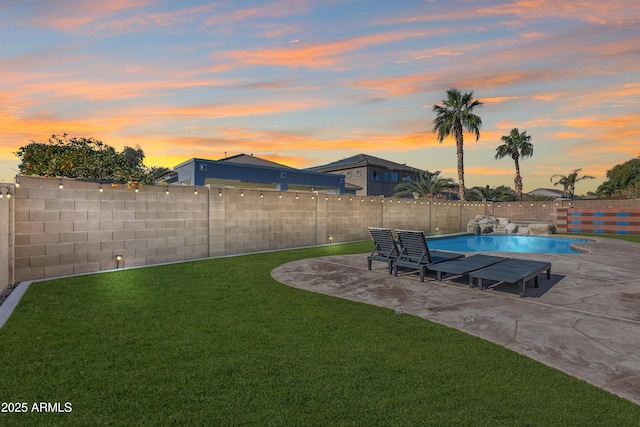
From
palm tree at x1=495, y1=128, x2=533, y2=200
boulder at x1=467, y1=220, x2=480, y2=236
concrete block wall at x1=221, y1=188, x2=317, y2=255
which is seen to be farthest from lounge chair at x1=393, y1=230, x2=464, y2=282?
palm tree at x1=495, y1=128, x2=533, y2=200

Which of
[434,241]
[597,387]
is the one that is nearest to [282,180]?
[434,241]

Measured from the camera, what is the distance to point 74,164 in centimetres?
913

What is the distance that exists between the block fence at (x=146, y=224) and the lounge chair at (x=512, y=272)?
8.90 m

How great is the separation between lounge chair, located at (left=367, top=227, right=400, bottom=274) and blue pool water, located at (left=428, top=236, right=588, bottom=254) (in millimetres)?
8004

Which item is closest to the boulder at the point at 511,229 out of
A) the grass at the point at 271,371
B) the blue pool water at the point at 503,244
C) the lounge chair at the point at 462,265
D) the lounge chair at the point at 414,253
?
the blue pool water at the point at 503,244

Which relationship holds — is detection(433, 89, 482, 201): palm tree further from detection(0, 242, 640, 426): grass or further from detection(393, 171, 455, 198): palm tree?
detection(0, 242, 640, 426): grass

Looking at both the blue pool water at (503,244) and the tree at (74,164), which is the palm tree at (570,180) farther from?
the tree at (74,164)

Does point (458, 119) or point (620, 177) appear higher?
point (458, 119)

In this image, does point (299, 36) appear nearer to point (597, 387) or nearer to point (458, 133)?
point (597, 387)

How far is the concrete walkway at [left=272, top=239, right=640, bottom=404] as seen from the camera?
12.4ft

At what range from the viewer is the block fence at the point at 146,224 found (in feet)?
25.9

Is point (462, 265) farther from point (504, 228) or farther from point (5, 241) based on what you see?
point (504, 228)

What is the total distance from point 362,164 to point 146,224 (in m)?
34.5

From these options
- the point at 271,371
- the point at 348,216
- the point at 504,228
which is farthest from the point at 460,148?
the point at 271,371
